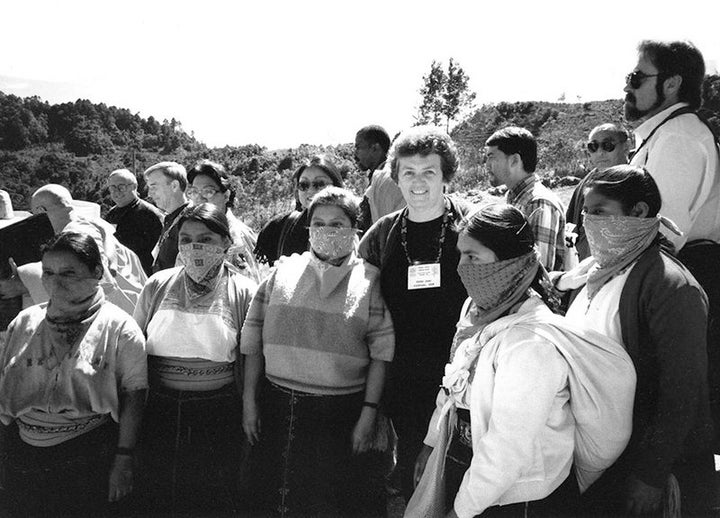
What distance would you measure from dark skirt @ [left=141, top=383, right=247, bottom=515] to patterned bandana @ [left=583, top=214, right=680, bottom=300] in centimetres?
185

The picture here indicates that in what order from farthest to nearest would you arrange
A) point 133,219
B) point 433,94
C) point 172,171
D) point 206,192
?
point 433,94 < point 133,219 < point 172,171 < point 206,192

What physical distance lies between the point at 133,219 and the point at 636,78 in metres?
4.71

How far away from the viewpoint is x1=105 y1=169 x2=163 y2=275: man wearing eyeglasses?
5.45 m

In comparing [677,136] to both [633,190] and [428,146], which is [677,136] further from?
[428,146]

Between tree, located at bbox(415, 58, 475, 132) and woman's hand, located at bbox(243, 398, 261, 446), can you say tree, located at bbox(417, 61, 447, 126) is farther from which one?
woman's hand, located at bbox(243, 398, 261, 446)

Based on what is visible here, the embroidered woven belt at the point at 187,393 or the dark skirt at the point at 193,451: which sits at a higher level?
the embroidered woven belt at the point at 187,393

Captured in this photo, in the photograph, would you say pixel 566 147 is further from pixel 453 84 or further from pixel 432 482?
pixel 432 482

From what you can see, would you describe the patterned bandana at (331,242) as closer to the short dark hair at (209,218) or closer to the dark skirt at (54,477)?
the short dark hair at (209,218)

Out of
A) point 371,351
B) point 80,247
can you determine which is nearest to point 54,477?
point 80,247

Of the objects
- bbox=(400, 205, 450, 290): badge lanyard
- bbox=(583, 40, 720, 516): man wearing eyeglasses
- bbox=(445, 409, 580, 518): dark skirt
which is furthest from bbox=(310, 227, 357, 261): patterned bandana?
bbox=(583, 40, 720, 516): man wearing eyeglasses

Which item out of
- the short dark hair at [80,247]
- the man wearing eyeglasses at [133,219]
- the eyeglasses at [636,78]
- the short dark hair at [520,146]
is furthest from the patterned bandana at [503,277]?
the man wearing eyeglasses at [133,219]

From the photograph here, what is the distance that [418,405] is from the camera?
8.95ft

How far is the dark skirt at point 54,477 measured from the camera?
8.20 ft

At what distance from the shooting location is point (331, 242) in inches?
103
